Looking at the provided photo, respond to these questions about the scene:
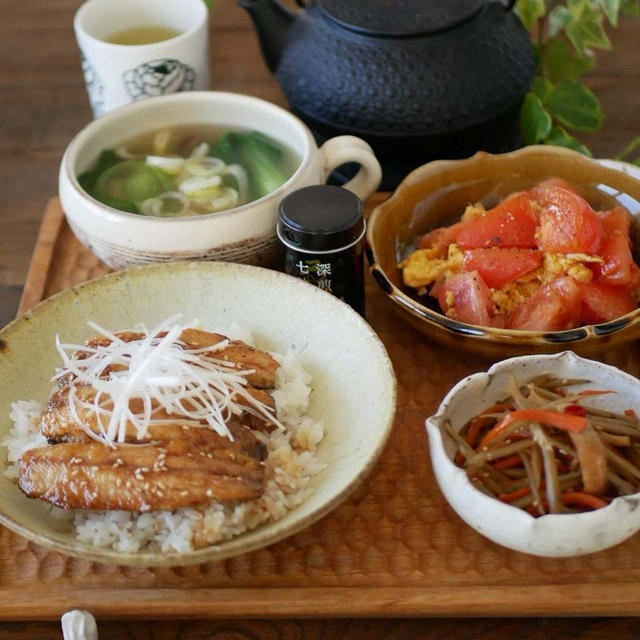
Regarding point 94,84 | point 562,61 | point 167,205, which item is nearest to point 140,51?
point 94,84

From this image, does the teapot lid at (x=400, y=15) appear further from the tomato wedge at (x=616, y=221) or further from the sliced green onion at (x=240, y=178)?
the tomato wedge at (x=616, y=221)

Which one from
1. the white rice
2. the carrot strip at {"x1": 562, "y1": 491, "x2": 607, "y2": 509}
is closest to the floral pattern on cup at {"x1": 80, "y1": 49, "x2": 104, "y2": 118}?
the white rice

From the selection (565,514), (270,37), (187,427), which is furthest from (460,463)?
(270,37)

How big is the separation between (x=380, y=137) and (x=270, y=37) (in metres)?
0.43

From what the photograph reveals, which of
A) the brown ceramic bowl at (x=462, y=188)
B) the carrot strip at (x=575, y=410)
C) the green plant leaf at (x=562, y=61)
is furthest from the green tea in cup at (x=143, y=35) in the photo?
the carrot strip at (x=575, y=410)

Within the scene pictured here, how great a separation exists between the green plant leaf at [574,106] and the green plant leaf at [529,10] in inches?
8.2

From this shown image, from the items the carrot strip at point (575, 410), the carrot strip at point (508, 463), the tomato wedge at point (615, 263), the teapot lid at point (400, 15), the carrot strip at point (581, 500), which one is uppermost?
the teapot lid at point (400, 15)

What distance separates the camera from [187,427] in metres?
1.44

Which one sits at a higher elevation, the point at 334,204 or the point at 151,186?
the point at 334,204

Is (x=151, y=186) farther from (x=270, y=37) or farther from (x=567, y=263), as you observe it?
(x=567, y=263)

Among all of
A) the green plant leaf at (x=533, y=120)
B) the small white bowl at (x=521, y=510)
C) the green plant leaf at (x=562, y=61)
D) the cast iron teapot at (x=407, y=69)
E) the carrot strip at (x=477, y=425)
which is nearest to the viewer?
the small white bowl at (x=521, y=510)

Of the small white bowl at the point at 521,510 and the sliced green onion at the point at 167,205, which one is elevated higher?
the small white bowl at the point at 521,510

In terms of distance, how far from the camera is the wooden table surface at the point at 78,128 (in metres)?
1.41

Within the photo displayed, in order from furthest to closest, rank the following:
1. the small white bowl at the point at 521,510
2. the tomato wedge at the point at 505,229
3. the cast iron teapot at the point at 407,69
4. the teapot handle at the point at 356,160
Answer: the cast iron teapot at the point at 407,69, the teapot handle at the point at 356,160, the tomato wedge at the point at 505,229, the small white bowl at the point at 521,510
